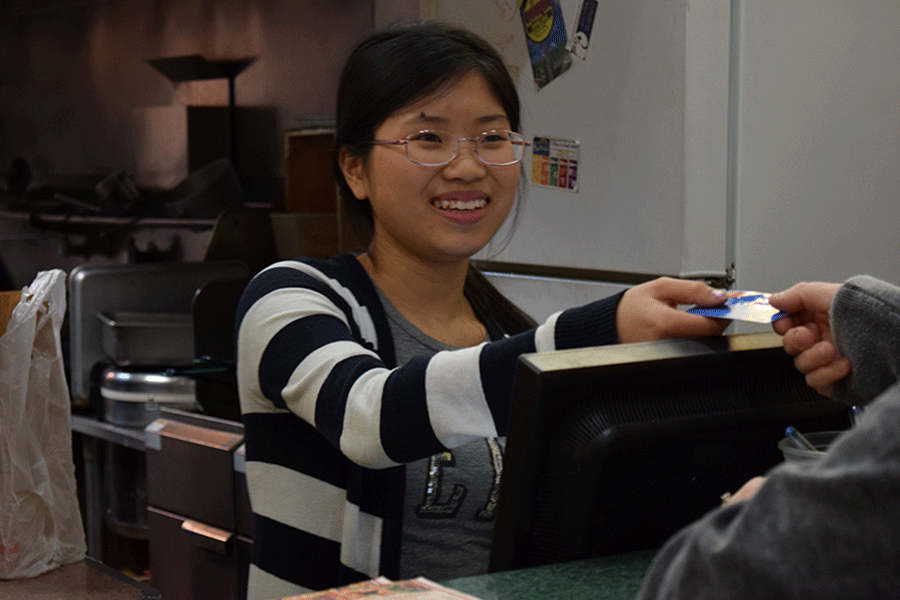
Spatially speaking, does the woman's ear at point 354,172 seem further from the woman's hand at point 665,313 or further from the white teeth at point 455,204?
the woman's hand at point 665,313

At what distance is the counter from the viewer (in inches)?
57.8

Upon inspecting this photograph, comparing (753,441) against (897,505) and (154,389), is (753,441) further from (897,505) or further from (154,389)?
(154,389)

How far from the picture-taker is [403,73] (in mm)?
1297

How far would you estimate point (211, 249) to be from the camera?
12.0 ft

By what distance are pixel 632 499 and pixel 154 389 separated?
2.10m

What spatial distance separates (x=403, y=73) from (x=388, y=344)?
36 centimetres

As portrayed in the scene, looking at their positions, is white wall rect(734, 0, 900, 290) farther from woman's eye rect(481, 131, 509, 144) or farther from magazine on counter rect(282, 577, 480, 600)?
magazine on counter rect(282, 577, 480, 600)

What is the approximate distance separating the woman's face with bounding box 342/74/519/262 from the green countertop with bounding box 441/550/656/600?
0.56 m

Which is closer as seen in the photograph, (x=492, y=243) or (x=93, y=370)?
(x=492, y=243)

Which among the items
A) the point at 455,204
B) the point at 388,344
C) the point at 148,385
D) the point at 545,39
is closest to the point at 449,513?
the point at 388,344

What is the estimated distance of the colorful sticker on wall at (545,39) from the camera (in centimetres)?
218

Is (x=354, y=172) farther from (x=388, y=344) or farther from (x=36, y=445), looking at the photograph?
(x=36, y=445)

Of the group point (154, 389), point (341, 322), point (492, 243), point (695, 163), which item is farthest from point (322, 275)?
point (154, 389)

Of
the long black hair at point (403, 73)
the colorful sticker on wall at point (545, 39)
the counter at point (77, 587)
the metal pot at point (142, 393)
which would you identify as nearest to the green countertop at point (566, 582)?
the long black hair at point (403, 73)
